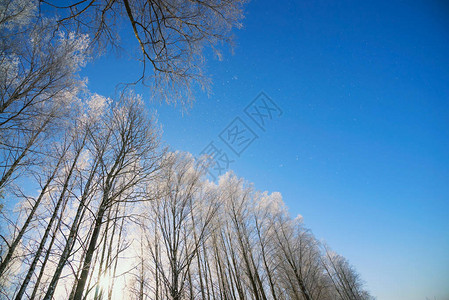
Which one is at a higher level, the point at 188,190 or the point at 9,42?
the point at 9,42

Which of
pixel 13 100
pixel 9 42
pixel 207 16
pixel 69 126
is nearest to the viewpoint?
pixel 207 16

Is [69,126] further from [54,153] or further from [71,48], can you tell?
[71,48]

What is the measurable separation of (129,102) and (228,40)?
292 cm

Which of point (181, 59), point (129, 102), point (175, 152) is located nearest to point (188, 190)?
point (175, 152)

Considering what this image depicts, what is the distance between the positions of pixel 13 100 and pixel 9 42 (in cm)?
195

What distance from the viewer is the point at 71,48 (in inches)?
260

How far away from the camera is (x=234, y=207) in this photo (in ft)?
33.7

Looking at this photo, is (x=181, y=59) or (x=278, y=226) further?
(x=278, y=226)

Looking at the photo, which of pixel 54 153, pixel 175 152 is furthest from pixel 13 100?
pixel 175 152

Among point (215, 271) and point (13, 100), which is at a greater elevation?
point (13, 100)

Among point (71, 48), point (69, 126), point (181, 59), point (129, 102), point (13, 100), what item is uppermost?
point (71, 48)

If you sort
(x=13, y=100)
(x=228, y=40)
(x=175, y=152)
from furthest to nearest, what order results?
(x=175, y=152) → (x=13, y=100) → (x=228, y=40)

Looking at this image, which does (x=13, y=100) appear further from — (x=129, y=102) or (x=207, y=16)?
(x=207, y=16)

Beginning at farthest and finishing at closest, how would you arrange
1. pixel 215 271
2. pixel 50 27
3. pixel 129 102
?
1. pixel 215 271
2. pixel 129 102
3. pixel 50 27
